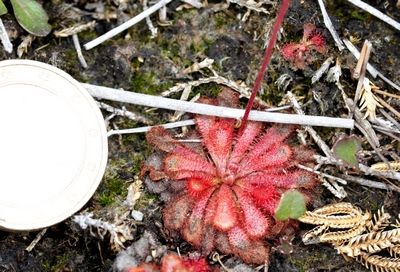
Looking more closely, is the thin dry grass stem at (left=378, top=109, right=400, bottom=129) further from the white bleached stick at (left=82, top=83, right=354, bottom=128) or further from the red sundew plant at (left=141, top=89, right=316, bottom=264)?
the red sundew plant at (left=141, top=89, right=316, bottom=264)

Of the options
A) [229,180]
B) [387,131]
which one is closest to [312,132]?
[387,131]

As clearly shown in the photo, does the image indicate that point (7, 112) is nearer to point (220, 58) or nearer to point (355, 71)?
point (220, 58)

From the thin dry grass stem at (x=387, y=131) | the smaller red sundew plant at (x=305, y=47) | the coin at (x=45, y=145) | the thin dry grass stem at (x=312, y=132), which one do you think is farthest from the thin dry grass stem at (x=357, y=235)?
the coin at (x=45, y=145)

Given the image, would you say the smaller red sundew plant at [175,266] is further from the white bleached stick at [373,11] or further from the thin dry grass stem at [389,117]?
Answer: the white bleached stick at [373,11]

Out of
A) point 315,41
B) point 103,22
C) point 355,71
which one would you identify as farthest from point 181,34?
point 355,71

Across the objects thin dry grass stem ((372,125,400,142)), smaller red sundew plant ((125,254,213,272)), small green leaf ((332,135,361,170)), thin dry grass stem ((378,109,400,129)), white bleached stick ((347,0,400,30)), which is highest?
white bleached stick ((347,0,400,30))

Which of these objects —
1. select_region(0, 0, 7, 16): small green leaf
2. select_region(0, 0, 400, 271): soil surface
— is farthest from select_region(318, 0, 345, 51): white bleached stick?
select_region(0, 0, 7, 16): small green leaf
